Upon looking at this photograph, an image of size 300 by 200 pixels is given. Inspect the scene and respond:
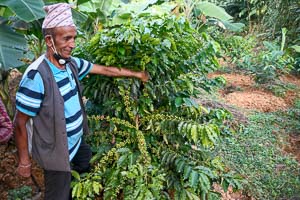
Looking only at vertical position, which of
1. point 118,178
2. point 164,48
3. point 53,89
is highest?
point 164,48

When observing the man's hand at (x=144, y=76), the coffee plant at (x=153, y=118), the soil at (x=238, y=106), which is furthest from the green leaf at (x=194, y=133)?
the soil at (x=238, y=106)

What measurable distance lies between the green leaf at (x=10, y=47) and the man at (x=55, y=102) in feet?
1.82

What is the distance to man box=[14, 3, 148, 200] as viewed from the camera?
6.31ft

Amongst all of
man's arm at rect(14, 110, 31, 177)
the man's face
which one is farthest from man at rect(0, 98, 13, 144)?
the man's face

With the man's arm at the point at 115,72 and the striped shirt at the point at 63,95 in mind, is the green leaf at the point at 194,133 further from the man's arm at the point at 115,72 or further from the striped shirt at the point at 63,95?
the striped shirt at the point at 63,95

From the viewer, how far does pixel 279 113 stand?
16.2 ft

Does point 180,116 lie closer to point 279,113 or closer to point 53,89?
point 53,89

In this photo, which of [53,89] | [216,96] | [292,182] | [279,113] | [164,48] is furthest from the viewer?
[216,96]

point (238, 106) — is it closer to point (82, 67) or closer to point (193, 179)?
point (193, 179)

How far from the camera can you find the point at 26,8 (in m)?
2.49

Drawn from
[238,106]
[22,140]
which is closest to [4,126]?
[22,140]

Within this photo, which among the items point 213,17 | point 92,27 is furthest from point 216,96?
point 92,27

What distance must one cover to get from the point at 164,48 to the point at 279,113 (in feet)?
10.8

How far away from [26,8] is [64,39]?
0.74m
